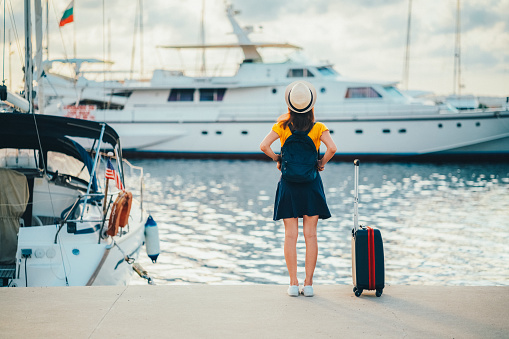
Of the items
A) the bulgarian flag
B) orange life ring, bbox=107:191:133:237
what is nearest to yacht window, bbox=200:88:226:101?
the bulgarian flag

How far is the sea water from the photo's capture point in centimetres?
975

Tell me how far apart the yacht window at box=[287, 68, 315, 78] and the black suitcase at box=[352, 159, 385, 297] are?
90.7 feet

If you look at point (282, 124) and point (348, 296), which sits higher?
point (282, 124)

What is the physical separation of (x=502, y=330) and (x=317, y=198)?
4.62 feet

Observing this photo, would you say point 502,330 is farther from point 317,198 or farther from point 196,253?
point 196,253

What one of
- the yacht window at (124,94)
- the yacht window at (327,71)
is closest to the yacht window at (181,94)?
the yacht window at (124,94)

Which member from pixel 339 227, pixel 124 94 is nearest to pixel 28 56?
pixel 339 227

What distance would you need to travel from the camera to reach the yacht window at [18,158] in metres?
8.20

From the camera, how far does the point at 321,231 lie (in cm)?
1298

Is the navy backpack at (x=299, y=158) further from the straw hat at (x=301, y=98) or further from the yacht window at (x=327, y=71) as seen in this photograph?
the yacht window at (x=327, y=71)

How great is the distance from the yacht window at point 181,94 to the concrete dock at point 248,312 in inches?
1169

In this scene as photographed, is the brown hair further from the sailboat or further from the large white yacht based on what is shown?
the large white yacht

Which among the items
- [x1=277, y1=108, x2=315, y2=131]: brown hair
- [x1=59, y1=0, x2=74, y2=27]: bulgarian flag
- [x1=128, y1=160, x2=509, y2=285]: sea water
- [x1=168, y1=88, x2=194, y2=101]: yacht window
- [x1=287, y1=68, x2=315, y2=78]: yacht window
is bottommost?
[x1=128, y1=160, x2=509, y2=285]: sea water

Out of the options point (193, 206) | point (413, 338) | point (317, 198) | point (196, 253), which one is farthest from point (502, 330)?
point (193, 206)
